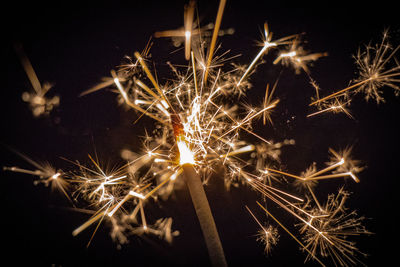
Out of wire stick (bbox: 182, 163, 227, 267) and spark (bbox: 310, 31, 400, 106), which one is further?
spark (bbox: 310, 31, 400, 106)

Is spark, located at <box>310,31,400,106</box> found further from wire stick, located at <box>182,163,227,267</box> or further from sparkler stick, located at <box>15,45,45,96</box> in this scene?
sparkler stick, located at <box>15,45,45,96</box>

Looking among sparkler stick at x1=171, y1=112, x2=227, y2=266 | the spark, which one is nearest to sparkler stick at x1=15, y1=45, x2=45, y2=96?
sparkler stick at x1=171, y1=112, x2=227, y2=266

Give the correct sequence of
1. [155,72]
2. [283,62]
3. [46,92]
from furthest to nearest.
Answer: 1. [283,62]
2. [46,92]
3. [155,72]

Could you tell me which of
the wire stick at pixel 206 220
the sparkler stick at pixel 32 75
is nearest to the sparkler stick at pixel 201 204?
the wire stick at pixel 206 220

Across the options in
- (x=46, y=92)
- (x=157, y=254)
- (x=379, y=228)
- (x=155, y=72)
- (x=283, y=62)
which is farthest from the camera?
(x=379, y=228)

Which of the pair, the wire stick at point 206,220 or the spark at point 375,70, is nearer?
the wire stick at point 206,220

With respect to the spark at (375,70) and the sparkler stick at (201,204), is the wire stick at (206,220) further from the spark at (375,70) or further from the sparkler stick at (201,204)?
the spark at (375,70)

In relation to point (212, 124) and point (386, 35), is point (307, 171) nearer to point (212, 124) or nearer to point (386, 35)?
point (212, 124)

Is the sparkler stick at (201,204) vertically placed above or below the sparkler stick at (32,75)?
below

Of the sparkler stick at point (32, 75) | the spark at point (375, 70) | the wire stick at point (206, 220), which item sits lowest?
the wire stick at point (206, 220)

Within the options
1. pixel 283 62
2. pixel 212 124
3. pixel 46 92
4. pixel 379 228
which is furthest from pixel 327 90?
pixel 46 92

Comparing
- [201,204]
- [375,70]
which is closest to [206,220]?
[201,204]
